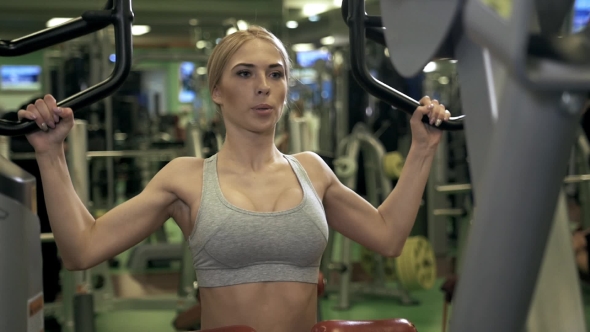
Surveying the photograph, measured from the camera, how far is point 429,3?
81cm

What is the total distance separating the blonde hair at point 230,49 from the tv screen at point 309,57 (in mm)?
4541

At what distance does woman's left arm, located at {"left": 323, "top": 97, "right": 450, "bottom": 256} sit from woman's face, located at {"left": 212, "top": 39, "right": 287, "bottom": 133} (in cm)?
23

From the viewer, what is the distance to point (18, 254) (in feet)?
5.12

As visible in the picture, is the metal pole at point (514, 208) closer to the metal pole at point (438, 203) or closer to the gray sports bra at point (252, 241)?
the gray sports bra at point (252, 241)

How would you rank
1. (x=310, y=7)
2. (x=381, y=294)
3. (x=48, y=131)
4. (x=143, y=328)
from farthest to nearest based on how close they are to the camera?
(x=310, y=7), (x=381, y=294), (x=143, y=328), (x=48, y=131)

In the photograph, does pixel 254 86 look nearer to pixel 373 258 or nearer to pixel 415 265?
pixel 415 265

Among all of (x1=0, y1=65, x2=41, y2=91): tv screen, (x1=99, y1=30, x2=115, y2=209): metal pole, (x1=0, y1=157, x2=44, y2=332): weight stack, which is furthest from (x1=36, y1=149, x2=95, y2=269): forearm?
(x1=0, y1=65, x2=41, y2=91): tv screen

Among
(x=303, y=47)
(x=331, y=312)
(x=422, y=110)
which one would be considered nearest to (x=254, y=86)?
(x=422, y=110)

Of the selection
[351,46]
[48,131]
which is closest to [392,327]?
[351,46]

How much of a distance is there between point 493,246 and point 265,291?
89 centimetres

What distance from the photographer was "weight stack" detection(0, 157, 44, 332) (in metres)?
1.53

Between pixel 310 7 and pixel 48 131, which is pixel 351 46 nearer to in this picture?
pixel 48 131

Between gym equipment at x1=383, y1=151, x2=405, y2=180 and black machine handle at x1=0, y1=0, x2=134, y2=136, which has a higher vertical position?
black machine handle at x1=0, y1=0, x2=134, y2=136

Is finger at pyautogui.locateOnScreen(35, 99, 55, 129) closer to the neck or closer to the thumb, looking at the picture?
the neck
